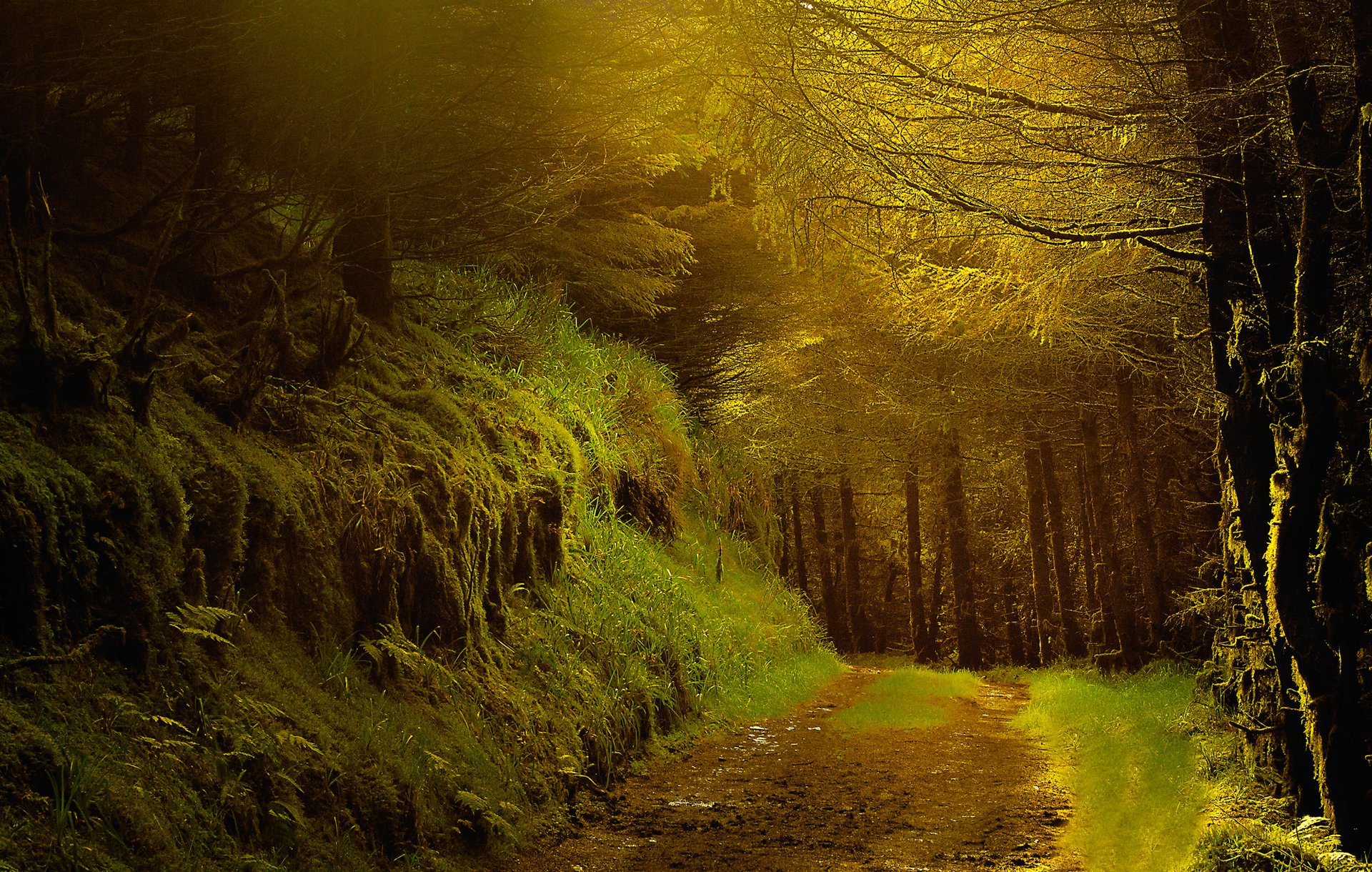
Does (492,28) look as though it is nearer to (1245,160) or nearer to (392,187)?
(392,187)

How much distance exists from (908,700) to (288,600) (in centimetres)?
1023

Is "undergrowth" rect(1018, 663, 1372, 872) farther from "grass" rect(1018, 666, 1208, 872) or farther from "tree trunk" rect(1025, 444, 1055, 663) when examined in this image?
"tree trunk" rect(1025, 444, 1055, 663)

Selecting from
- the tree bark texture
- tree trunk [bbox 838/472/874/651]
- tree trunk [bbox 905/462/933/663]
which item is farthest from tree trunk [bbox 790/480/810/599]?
the tree bark texture

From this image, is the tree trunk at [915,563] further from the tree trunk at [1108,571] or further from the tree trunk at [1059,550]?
the tree trunk at [1108,571]

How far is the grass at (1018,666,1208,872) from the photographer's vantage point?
5.57 metres

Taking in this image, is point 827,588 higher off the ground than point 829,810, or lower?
lower

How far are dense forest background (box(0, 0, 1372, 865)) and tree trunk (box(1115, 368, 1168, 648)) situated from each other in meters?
3.84

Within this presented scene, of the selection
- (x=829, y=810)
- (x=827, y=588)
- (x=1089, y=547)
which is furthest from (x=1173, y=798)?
(x=827, y=588)

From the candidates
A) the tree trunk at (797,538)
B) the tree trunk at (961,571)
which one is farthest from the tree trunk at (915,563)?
the tree trunk at (797,538)

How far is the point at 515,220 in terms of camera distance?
27.6ft

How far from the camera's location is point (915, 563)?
2355 centimetres

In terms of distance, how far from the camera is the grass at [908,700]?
11125mm

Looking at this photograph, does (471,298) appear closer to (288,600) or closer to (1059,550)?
(288,600)

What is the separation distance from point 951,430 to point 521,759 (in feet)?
45.9
